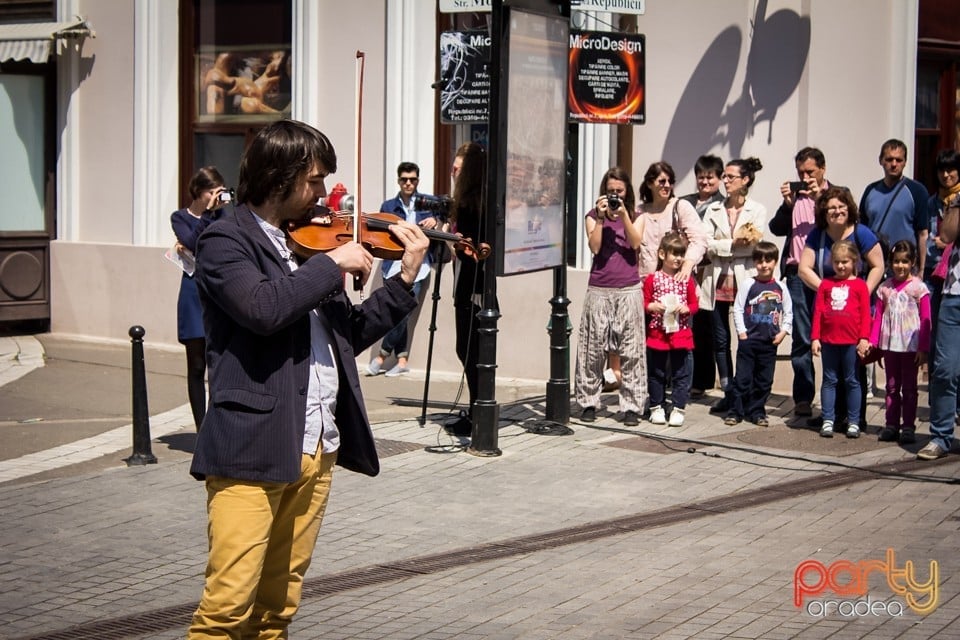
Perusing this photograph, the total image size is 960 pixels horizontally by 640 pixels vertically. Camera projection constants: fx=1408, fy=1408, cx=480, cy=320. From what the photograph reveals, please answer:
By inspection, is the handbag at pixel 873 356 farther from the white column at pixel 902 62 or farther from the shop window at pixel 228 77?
the shop window at pixel 228 77

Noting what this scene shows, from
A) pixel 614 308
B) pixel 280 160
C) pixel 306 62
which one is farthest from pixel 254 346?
pixel 306 62

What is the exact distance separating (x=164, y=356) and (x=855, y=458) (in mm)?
7725

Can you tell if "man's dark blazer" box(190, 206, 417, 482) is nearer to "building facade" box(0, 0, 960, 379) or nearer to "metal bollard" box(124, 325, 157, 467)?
"metal bollard" box(124, 325, 157, 467)

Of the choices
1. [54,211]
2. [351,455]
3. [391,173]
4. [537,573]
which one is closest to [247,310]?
[351,455]

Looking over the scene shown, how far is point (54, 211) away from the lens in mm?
16438

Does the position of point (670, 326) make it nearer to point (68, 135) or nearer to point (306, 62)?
point (306, 62)

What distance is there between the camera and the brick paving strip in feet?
19.4

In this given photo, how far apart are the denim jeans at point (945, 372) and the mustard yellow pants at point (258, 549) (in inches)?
240

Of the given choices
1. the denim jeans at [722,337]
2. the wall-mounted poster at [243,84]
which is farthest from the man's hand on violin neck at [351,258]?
the wall-mounted poster at [243,84]

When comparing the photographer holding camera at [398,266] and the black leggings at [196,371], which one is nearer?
the black leggings at [196,371]

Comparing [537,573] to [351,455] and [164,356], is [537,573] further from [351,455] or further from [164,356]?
[164,356]

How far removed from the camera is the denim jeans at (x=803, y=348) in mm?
10859

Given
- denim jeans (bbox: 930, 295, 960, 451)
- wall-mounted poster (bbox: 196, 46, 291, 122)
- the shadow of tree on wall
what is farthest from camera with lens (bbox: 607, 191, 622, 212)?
wall-mounted poster (bbox: 196, 46, 291, 122)

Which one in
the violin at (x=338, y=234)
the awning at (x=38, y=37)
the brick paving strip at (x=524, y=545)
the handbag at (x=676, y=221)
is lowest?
the brick paving strip at (x=524, y=545)
